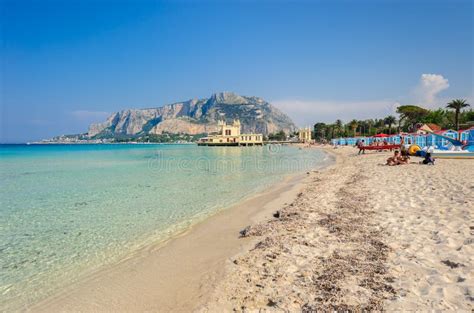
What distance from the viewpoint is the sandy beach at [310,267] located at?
361 cm

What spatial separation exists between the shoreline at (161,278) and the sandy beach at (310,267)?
0.06ft

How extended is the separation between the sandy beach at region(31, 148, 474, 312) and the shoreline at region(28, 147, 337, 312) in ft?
0.06

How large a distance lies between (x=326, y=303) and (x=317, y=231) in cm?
301

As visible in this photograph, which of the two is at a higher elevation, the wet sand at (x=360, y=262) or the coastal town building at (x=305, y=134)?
the coastal town building at (x=305, y=134)

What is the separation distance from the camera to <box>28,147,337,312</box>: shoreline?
4254 millimetres

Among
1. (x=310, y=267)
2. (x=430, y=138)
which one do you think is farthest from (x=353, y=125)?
(x=310, y=267)

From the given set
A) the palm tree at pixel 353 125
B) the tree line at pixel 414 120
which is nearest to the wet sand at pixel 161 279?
the tree line at pixel 414 120

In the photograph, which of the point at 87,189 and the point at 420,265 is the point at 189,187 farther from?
the point at 420,265

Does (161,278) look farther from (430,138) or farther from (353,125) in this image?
(353,125)

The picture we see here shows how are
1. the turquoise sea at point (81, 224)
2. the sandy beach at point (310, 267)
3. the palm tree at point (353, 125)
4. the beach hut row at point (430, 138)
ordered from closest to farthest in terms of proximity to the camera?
the sandy beach at point (310, 267) < the turquoise sea at point (81, 224) < the beach hut row at point (430, 138) < the palm tree at point (353, 125)

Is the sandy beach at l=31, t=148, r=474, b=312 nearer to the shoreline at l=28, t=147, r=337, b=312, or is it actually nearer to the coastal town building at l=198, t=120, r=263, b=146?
the shoreline at l=28, t=147, r=337, b=312

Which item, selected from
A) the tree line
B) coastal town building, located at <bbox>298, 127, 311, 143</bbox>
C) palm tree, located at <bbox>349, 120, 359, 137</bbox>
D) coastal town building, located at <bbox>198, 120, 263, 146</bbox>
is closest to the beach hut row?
the tree line

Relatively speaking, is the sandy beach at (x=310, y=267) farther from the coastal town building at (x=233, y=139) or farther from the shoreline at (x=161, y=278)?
the coastal town building at (x=233, y=139)

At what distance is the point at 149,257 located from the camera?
20.3ft
